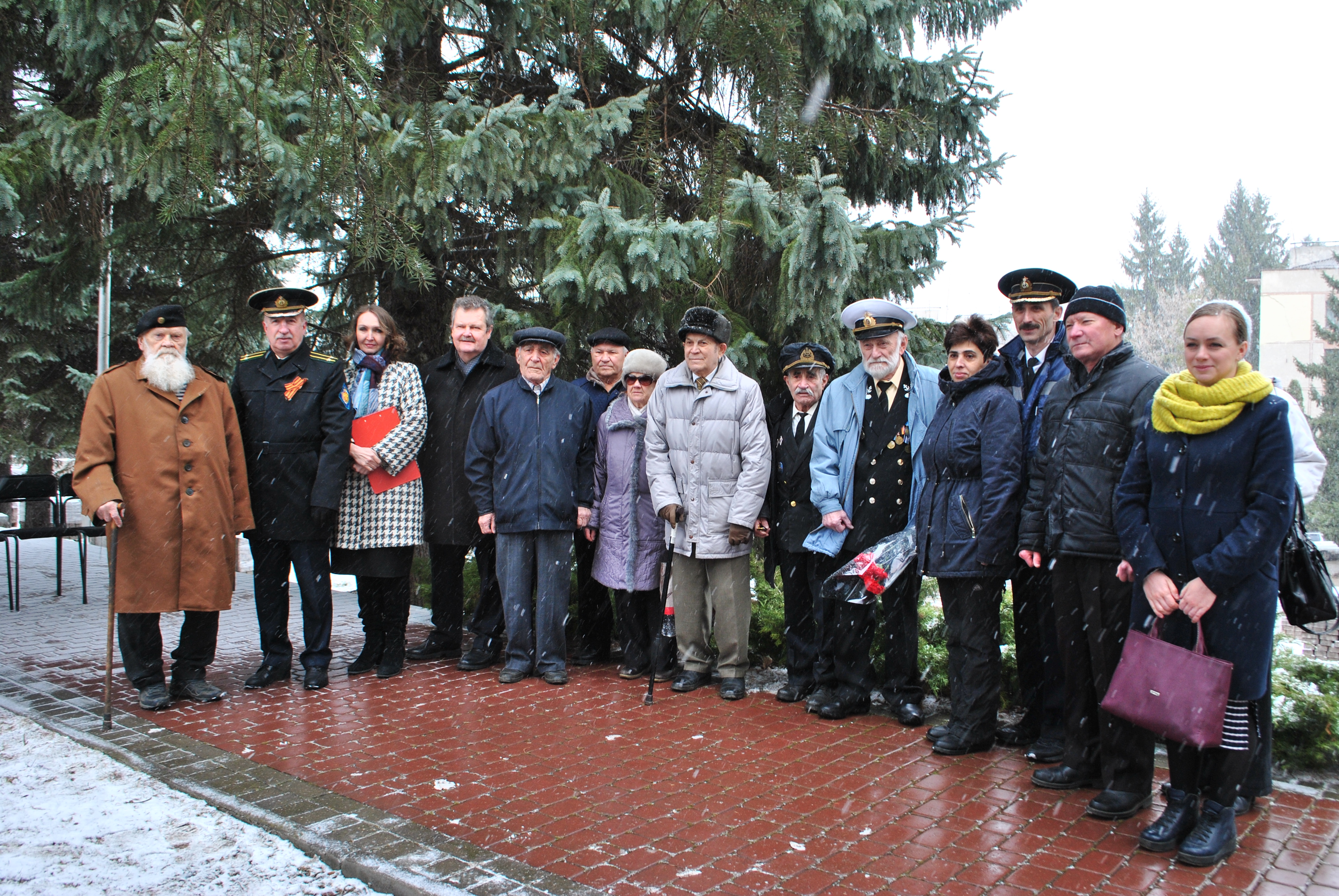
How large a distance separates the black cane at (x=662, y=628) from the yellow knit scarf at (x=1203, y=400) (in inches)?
114

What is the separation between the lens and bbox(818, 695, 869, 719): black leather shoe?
205 inches

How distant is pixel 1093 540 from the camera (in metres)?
4.01

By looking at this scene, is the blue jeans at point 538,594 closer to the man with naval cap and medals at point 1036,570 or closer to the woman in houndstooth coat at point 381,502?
the woman in houndstooth coat at point 381,502

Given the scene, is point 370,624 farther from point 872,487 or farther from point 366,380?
point 872,487

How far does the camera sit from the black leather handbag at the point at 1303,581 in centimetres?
361

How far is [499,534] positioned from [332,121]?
3227mm

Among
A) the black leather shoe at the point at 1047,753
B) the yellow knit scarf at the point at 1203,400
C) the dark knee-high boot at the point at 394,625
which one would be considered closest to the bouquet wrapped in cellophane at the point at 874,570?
the black leather shoe at the point at 1047,753

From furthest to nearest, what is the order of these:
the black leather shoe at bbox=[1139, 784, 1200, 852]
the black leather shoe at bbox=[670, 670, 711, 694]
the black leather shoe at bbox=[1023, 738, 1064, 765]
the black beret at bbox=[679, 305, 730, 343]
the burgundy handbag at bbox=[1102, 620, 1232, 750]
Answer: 1. the black leather shoe at bbox=[670, 670, 711, 694]
2. the black beret at bbox=[679, 305, 730, 343]
3. the black leather shoe at bbox=[1023, 738, 1064, 765]
4. the black leather shoe at bbox=[1139, 784, 1200, 852]
5. the burgundy handbag at bbox=[1102, 620, 1232, 750]

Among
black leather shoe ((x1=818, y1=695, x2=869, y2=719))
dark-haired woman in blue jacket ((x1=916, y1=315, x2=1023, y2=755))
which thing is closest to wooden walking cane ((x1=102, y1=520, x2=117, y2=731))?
black leather shoe ((x1=818, y1=695, x2=869, y2=719))

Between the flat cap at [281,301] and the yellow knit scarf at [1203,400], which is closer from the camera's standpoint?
the yellow knit scarf at [1203,400]

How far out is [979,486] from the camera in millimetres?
4613

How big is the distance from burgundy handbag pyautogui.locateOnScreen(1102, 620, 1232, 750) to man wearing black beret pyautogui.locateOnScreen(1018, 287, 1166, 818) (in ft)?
1.30

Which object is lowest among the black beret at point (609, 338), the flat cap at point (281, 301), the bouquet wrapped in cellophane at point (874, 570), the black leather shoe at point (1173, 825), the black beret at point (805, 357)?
the black leather shoe at point (1173, 825)

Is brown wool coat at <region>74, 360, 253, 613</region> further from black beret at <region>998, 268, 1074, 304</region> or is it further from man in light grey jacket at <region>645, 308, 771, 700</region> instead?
black beret at <region>998, 268, 1074, 304</region>
